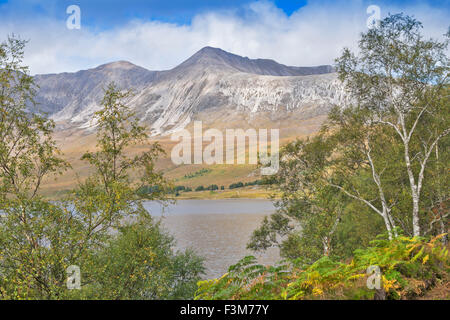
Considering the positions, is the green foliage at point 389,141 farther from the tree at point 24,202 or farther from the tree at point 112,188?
the tree at point 24,202

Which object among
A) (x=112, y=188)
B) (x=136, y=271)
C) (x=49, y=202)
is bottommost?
(x=136, y=271)

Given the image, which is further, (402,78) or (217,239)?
(217,239)

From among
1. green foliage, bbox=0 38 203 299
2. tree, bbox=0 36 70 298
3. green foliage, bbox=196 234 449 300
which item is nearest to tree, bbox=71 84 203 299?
green foliage, bbox=0 38 203 299

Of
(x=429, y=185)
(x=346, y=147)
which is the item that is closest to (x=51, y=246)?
(x=346, y=147)

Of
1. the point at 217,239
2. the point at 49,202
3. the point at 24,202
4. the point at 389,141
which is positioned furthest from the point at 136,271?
the point at 217,239

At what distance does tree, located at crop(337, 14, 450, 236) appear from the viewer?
2395 cm

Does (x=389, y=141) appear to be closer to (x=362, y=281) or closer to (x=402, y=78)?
(x=402, y=78)

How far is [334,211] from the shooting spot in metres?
32.2

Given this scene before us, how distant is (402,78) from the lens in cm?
2497

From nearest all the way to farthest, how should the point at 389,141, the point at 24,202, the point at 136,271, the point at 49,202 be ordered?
the point at 24,202 < the point at 49,202 < the point at 136,271 < the point at 389,141

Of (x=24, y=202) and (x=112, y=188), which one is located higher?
(x=112, y=188)

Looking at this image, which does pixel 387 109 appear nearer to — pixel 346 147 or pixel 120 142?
pixel 346 147

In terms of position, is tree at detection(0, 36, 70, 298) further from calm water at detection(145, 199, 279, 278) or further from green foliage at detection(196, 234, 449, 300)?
calm water at detection(145, 199, 279, 278)

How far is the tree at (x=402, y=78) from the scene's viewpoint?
943 inches
